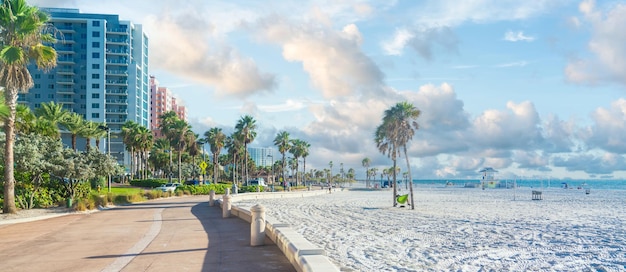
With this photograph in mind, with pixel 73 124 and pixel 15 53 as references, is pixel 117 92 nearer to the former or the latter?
pixel 73 124

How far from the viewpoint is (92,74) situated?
129000 mm

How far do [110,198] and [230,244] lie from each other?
25724mm

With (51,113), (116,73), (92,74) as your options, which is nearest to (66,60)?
(92,74)

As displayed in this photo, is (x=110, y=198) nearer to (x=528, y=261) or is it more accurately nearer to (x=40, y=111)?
(x=40, y=111)

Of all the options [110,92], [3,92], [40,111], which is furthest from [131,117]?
[3,92]

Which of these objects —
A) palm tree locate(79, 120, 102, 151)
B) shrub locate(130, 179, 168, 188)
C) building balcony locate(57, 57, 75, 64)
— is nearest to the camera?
palm tree locate(79, 120, 102, 151)

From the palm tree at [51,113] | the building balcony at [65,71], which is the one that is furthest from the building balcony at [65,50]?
the palm tree at [51,113]

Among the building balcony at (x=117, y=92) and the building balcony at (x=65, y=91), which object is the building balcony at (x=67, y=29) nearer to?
the building balcony at (x=65, y=91)

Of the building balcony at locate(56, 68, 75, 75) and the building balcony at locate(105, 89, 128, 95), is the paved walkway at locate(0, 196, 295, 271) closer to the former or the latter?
the building balcony at locate(105, 89, 128, 95)

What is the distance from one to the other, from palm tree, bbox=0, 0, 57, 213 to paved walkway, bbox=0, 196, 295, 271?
6918 mm

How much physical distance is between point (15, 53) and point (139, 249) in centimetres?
1651

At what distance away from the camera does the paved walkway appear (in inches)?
437

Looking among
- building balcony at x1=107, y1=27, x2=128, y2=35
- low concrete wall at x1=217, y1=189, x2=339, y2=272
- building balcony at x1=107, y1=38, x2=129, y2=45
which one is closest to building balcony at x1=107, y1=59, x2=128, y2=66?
building balcony at x1=107, y1=38, x2=129, y2=45

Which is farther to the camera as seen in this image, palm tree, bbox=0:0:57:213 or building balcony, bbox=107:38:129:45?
building balcony, bbox=107:38:129:45
